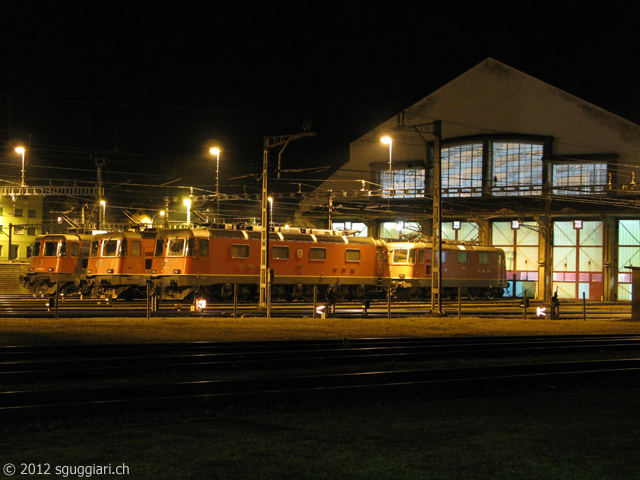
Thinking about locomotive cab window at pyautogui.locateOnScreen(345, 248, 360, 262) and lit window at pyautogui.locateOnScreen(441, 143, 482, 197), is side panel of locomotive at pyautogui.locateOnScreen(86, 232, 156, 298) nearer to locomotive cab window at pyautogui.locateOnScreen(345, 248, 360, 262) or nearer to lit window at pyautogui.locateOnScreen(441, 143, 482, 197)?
locomotive cab window at pyautogui.locateOnScreen(345, 248, 360, 262)

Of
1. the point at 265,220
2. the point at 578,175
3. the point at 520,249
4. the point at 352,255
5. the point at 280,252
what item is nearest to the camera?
the point at 265,220

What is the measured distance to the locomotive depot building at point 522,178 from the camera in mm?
57969

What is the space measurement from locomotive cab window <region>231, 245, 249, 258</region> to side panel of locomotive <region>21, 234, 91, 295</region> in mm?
9877

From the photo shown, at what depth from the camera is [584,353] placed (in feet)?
63.7

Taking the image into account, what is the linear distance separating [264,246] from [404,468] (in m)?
24.2

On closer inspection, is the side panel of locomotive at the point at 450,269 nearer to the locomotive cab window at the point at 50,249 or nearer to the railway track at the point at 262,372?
the locomotive cab window at the point at 50,249

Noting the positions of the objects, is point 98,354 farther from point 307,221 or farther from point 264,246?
point 307,221

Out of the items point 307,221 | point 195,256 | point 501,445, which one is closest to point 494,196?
point 307,221

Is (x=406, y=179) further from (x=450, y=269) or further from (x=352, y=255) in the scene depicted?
(x=352, y=255)

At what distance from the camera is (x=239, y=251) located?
36.5 metres

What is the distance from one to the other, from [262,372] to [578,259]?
167ft

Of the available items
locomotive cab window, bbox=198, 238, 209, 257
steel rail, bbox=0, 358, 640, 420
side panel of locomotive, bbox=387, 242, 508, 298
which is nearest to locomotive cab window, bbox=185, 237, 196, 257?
locomotive cab window, bbox=198, 238, 209, 257

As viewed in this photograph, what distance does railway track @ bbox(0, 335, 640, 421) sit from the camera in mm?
10320

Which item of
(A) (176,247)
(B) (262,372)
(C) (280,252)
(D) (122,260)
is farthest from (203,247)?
(B) (262,372)
